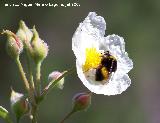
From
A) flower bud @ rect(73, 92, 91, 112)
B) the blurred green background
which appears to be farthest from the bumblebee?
the blurred green background

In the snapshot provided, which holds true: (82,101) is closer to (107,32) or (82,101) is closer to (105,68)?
(105,68)

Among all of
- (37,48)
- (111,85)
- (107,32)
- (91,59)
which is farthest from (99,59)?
(107,32)

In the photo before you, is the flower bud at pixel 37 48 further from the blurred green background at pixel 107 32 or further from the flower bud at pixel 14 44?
the blurred green background at pixel 107 32

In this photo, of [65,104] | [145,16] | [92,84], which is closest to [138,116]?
[65,104]

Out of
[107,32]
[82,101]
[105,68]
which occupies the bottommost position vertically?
[107,32]

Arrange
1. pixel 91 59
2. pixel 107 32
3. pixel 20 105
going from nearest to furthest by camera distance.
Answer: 1. pixel 20 105
2. pixel 91 59
3. pixel 107 32

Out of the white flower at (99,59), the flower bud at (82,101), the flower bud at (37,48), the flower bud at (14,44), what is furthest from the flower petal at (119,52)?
the flower bud at (14,44)
